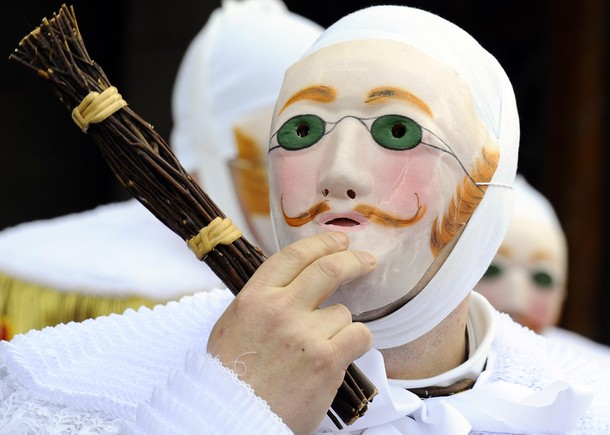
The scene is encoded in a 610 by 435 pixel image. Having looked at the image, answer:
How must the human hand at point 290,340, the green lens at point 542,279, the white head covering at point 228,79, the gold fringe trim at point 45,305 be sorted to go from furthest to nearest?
the green lens at point 542,279, the white head covering at point 228,79, the gold fringe trim at point 45,305, the human hand at point 290,340

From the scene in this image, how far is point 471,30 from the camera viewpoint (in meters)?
4.31

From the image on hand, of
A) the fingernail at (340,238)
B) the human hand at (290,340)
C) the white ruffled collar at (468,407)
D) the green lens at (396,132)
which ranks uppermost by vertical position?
the green lens at (396,132)

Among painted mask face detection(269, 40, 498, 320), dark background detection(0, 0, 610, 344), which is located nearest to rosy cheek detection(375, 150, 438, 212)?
painted mask face detection(269, 40, 498, 320)

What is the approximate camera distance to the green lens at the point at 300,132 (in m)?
1.57

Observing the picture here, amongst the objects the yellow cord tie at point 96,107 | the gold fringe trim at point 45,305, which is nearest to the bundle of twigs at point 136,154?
the yellow cord tie at point 96,107

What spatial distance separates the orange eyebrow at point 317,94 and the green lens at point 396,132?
0.24 feet

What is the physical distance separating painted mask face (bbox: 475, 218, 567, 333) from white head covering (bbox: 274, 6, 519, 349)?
49.4 inches

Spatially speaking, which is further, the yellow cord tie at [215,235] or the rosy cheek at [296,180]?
the rosy cheek at [296,180]

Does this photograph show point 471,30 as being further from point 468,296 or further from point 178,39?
point 468,296

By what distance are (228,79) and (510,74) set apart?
1678 mm

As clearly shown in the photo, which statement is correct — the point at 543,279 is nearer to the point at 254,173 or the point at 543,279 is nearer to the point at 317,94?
the point at 254,173

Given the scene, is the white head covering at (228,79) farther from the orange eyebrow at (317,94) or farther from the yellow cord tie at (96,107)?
the yellow cord tie at (96,107)

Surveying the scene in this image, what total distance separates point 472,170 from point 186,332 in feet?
1.51

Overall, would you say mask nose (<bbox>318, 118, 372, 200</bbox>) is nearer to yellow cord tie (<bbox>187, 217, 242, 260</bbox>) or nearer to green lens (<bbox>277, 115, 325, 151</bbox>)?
green lens (<bbox>277, 115, 325, 151</bbox>)
